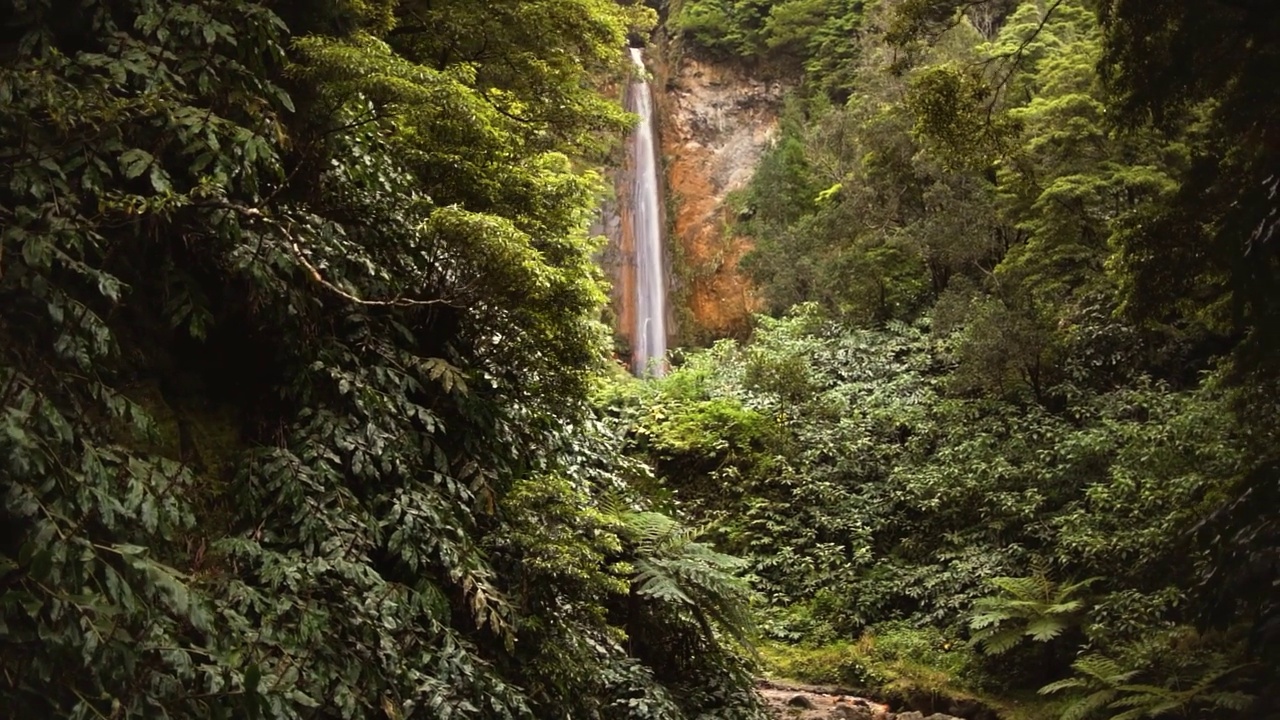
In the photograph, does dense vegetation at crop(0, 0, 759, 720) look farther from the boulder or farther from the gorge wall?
the gorge wall

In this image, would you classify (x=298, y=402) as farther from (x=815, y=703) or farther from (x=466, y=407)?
(x=815, y=703)

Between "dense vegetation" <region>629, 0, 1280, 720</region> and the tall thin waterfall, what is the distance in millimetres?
4104

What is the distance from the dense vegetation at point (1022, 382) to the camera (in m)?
5.58

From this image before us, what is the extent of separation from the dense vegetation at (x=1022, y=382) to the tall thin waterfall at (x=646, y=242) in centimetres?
410

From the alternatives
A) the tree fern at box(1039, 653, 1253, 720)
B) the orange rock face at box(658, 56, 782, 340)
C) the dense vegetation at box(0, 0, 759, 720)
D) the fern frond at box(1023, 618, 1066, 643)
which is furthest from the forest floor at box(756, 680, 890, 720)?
the orange rock face at box(658, 56, 782, 340)

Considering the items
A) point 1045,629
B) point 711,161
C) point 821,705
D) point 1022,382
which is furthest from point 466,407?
point 711,161

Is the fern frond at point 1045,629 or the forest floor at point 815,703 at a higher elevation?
the fern frond at point 1045,629

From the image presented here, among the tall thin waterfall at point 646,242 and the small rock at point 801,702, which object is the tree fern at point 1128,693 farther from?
the tall thin waterfall at point 646,242

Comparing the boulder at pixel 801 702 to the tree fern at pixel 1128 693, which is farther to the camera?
the boulder at pixel 801 702

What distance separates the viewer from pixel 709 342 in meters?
23.8

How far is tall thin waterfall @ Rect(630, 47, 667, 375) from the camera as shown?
24125mm

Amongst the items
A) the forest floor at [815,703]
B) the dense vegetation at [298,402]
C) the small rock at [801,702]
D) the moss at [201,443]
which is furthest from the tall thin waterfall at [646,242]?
the moss at [201,443]

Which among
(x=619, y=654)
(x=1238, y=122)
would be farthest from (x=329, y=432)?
(x=1238, y=122)

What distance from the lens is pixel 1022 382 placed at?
523 inches
